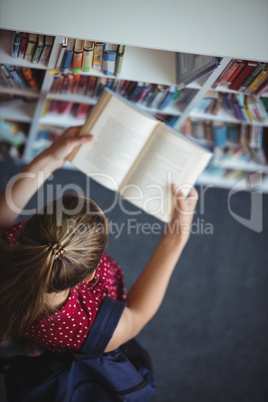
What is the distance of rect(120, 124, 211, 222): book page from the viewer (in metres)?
1.17

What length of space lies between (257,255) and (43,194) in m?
1.01

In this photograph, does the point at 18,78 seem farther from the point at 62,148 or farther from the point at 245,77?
the point at 245,77

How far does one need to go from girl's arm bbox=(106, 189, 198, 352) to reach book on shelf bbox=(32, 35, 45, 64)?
58cm

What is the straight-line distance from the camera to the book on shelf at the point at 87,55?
110 centimetres

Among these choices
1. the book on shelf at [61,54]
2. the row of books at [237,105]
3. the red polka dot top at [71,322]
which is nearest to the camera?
the red polka dot top at [71,322]

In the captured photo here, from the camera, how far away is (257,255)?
5.91 ft

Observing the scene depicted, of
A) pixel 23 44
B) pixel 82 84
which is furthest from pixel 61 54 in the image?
pixel 82 84

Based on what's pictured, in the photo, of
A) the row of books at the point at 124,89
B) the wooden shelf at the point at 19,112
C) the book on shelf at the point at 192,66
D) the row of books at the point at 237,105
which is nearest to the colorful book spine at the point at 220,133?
the row of books at the point at 237,105

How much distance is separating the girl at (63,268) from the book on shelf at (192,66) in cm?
34

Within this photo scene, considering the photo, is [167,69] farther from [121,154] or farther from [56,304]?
[56,304]

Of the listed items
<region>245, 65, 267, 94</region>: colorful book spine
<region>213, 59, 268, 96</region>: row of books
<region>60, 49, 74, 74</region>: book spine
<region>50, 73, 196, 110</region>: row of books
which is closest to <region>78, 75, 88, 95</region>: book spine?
<region>50, 73, 196, 110</region>: row of books

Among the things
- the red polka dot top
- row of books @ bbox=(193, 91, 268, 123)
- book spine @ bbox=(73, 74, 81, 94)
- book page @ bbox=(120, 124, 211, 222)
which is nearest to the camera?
the red polka dot top

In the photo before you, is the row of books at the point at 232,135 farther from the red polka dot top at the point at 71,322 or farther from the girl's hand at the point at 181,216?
the red polka dot top at the point at 71,322

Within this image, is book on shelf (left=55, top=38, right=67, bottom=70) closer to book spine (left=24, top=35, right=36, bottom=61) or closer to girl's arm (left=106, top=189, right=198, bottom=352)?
book spine (left=24, top=35, right=36, bottom=61)
